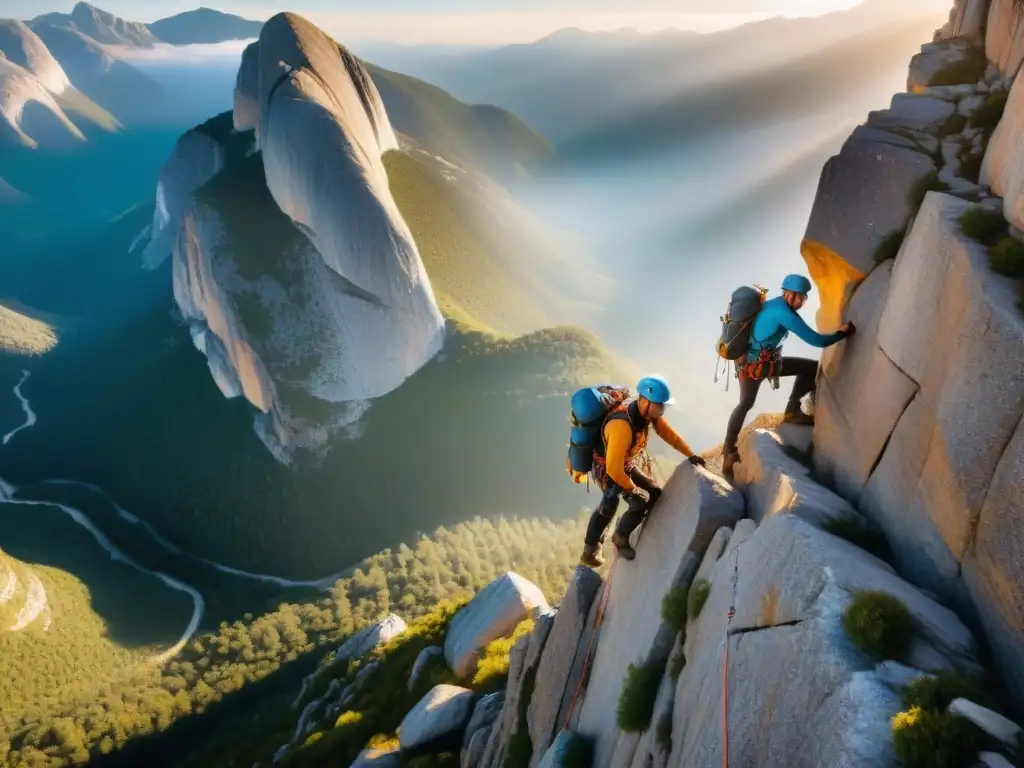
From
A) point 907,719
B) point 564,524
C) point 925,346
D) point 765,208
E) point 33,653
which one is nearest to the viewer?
point 907,719

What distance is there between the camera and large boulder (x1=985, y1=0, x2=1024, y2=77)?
1103 centimetres

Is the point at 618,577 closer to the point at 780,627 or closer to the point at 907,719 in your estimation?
the point at 780,627

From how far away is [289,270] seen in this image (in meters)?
82.9

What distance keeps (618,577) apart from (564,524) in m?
58.8

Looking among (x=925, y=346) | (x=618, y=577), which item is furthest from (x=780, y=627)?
(x=618, y=577)

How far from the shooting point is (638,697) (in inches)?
427

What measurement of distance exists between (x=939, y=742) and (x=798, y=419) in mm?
8794

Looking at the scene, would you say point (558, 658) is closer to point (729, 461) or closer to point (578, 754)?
point (578, 754)

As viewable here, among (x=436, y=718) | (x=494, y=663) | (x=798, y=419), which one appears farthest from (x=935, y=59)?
(x=494, y=663)

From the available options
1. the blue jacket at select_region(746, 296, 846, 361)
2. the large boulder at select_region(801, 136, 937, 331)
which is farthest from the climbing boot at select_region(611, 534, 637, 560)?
the large boulder at select_region(801, 136, 937, 331)

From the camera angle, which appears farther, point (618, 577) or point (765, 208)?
point (765, 208)

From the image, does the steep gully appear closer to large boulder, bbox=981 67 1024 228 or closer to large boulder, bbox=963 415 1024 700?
large boulder, bbox=963 415 1024 700

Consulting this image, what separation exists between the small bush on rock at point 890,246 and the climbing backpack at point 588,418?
5.35m

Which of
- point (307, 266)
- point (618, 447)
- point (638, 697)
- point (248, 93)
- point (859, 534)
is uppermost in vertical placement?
point (248, 93)
